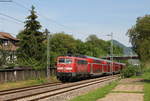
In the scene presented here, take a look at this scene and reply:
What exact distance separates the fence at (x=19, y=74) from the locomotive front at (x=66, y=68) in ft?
11.9

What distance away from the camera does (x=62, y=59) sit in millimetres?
35625

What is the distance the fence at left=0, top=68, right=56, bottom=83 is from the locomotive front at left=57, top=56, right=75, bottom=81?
3.64 m

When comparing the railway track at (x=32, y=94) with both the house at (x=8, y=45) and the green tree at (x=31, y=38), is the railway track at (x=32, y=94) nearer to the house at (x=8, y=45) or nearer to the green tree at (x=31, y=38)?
the house at (x=8, y=45)

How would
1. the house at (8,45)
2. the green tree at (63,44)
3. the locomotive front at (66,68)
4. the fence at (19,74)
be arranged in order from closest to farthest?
the fence at (19,74) → the locomotive front at (66,68) → the house at (8,45) → the green tree at (63,44)

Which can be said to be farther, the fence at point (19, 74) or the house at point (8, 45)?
the house at point (8, 45)

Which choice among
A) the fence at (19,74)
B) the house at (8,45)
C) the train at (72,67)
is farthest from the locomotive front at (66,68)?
the house at (8,45)

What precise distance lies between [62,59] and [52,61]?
13176 millimetres

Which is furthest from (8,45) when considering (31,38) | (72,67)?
(72,67)

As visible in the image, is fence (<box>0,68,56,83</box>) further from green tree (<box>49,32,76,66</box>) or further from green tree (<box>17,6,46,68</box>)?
green tree (<box>49,32,76,66</box>)

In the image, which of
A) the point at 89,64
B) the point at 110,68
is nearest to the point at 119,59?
the point at 110,68

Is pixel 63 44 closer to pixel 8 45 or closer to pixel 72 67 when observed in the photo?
pixel 8 45

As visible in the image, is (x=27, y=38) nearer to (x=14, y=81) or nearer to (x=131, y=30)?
(x=131, y=30)

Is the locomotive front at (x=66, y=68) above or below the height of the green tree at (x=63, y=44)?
below

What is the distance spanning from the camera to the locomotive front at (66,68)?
34.7m
